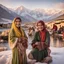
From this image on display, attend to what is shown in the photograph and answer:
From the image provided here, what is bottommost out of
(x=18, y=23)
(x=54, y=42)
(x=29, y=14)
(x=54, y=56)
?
(x=54, y=56)

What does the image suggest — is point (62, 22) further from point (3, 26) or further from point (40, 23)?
point (3, 26)

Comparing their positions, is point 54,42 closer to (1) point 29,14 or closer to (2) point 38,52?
(2) point 38,52

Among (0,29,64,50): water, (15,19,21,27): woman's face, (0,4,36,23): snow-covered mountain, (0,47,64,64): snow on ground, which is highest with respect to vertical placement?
(0,4,36,23): snow-covered mountain

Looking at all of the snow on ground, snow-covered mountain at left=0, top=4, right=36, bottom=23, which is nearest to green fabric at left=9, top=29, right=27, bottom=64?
the snow on ground

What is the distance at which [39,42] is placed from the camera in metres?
1.86

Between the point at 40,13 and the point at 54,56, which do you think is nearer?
the point at 54,56

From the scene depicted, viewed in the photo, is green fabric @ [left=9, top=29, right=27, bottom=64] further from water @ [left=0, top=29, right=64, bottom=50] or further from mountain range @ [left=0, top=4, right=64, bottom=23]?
mountain range @ [left=0, top=4, right=64, bottom=23]

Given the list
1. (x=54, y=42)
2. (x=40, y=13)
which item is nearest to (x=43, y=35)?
(x=54, y=42)

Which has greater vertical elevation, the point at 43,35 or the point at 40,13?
the point at 40,13

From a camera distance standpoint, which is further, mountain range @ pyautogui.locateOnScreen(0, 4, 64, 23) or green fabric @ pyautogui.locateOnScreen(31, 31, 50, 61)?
mountain range @ pyautogui.locateOnScreen(0, 4, 64, 23)

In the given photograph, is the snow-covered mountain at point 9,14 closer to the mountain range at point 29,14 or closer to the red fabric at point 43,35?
the mountain range at point 29,14

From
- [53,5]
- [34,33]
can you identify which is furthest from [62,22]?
[34,33]

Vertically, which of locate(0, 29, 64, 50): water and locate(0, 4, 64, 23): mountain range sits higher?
locate(0, 4, 64, 23): mountain range

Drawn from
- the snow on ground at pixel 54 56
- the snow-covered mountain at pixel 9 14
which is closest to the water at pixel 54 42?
the snow on ground at pixel 54 56
